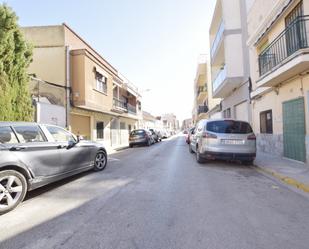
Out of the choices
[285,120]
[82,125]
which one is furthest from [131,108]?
[285,120]

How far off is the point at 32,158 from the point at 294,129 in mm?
9053

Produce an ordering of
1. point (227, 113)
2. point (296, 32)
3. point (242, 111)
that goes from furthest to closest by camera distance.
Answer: point (227, 113), point (242, 111), point (296, 32)

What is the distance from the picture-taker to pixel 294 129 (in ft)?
29.8

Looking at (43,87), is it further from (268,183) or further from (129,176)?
(268,183)

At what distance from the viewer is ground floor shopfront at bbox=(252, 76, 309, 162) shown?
8435 millimetres

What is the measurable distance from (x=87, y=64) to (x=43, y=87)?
3.15m

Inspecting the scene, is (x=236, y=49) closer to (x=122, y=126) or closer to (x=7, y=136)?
(x=7, y=136)

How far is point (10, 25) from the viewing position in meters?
8.92

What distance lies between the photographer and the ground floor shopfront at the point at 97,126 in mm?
16828

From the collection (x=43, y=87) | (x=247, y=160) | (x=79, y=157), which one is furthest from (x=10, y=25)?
(x=247, y=160)

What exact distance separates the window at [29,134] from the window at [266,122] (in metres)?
10.2

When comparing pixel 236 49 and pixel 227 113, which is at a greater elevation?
pixel 236 49

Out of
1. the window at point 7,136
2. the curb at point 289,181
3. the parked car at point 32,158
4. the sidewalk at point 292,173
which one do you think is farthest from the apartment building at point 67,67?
the curb at point 289,181

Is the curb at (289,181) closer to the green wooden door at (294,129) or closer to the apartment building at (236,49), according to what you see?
the green wooden door at (294,129)
